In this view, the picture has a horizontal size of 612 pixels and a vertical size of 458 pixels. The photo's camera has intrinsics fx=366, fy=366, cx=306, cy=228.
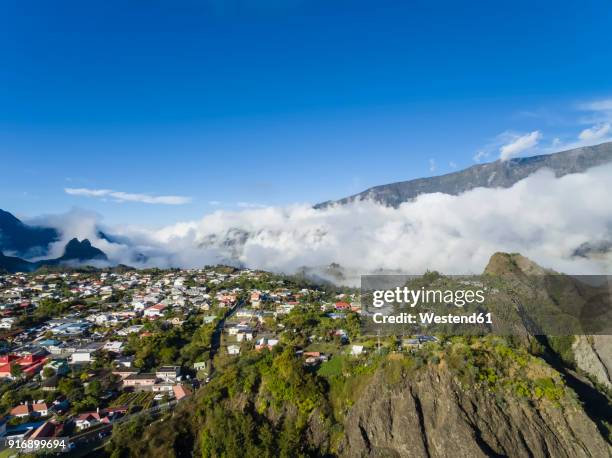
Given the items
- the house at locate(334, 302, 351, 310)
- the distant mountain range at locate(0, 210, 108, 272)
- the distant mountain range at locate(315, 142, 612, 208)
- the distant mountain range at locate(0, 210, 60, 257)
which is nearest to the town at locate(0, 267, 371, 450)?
the house at locate(334, 302, 351, 310)

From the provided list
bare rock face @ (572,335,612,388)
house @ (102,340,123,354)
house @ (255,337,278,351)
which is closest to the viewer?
bare rock face @ (572,335,612,388)

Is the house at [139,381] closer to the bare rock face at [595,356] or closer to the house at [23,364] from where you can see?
the house at [23,364]

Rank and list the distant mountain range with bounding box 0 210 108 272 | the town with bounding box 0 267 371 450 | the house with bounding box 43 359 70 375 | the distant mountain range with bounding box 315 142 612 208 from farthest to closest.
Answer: the distant mountain range with bounding box 0 210 108 272, the distant mountain range with bounding box 315 142 612 208, the house with bounding box 43 359 70 375, the town with bounding box 0 267 371 450

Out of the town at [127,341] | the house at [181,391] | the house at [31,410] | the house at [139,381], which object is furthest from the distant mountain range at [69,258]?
the house at [181,391]

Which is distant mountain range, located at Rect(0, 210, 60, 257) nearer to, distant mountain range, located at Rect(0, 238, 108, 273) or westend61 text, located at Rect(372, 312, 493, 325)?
distant mountain range, located at Rect(0, 238, 108, 273)

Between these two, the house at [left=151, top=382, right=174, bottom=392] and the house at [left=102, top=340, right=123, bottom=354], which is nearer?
the house at [left=151, top=382, right=174, bottom=392]

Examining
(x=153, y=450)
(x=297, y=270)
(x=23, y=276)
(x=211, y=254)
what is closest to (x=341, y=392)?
(x=153, y=450)

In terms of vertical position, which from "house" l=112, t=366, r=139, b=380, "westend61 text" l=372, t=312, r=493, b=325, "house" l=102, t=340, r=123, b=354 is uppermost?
"westend61 text" l=372, t=312, r=493, b=325
